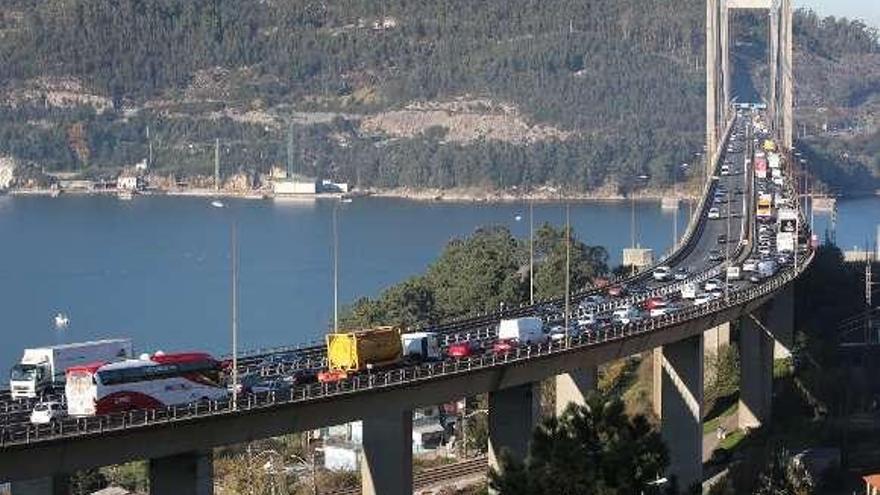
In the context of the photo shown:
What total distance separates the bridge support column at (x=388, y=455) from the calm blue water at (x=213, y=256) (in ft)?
83.2

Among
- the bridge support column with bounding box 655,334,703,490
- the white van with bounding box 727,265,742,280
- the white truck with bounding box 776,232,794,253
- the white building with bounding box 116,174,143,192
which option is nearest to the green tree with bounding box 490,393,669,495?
the bridge support column with bounding box 655,334,703,490

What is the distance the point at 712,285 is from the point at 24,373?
46.8ft

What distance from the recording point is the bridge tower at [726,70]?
214 feet

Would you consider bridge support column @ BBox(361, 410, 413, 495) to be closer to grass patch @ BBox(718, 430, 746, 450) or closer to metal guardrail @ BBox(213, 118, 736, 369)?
metal guardrail @ BBox(213, 118, 736, 369)

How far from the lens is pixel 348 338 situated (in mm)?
18359

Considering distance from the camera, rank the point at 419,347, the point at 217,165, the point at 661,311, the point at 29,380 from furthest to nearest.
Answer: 1. the point at 217,165
2. the point at 661,311
3. the point at 419,347
4. the point at 29,380

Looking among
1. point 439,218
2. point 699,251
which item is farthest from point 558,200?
point 699,251

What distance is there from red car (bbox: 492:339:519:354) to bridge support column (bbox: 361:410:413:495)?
7.15 ft

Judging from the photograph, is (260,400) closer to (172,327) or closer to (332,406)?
(332,406)

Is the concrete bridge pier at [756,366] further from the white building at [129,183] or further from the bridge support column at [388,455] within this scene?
the white building at [129,183]

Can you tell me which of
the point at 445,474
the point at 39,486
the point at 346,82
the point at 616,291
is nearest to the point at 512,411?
the point at 445,474

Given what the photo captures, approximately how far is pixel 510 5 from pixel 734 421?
114 m

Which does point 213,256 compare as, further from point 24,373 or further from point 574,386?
point 24,373

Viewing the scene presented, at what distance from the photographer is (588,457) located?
15.8 m
